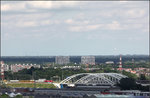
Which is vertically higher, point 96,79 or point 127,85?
point 96,79

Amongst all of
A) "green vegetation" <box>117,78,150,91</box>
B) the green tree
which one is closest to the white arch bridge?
the green tree

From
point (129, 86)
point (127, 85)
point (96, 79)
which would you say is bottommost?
point (129, 86)

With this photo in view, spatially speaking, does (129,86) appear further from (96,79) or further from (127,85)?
(96,79)

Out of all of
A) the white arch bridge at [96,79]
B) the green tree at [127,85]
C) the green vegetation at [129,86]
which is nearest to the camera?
the green vegetation at [129,86]

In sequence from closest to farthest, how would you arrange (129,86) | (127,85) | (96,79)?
(129,86) < (127,85) < (96,79)

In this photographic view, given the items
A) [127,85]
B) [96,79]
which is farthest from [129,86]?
[96,79]

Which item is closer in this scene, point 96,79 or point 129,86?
point 129,86

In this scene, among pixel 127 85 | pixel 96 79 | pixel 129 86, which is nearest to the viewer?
pixel 129 86

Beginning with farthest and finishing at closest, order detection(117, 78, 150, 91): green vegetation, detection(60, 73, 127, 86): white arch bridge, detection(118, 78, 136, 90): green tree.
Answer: detection(60, 73, 127, 86): white arch bridge
detection(118, 78, 136, 90): green tree
detection(117, 78, 150, 91): green vegetation

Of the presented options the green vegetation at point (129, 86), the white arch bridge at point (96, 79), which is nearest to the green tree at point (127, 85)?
the green vegetation at point (129, 86)

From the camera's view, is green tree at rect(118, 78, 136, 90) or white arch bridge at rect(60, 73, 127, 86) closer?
green tree at rect(118, 78, 136, 90)

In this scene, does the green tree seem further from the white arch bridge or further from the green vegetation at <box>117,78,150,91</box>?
the white arch bridge

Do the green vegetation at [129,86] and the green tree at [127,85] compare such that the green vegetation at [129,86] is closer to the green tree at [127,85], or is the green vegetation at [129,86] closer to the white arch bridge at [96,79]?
the green tree at [127,85]
